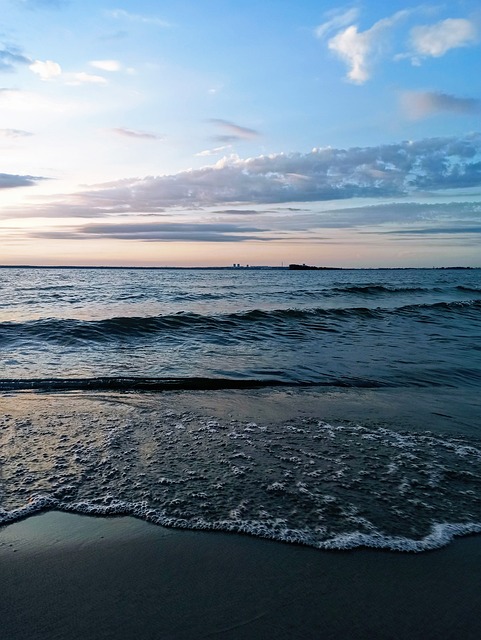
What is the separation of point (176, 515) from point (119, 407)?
3288 mm

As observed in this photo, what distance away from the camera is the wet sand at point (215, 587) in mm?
2344

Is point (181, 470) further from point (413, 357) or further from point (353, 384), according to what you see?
point (413, 357)

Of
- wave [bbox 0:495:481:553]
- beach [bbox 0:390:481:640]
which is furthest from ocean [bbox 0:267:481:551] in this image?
beach [bbox 0:390:481:640]

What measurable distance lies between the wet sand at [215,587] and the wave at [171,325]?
9466mm

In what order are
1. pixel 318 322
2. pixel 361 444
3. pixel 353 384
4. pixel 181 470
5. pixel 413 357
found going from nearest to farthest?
pixel 181 470 → pixel 361 444 → pixel 353 384 → pixel 413 357 → pixel 318 322

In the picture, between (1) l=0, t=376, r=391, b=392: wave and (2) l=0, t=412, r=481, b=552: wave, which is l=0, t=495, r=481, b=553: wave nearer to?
(2) l=0, t=412, r=481, b=552: wave

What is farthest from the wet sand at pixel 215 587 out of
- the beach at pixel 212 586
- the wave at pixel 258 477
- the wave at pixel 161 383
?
the wave at pixel 161 383

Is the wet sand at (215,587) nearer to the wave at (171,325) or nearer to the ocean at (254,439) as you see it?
the ocean at (254,439)

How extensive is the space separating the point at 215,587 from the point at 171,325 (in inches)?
509

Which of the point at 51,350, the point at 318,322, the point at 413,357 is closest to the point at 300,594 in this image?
the point at 413,357

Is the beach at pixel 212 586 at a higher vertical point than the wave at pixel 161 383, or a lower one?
higher

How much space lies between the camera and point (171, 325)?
50.4 feet

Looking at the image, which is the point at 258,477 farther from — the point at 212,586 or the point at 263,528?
the point at 212,586

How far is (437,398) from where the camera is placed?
733 centimetres
